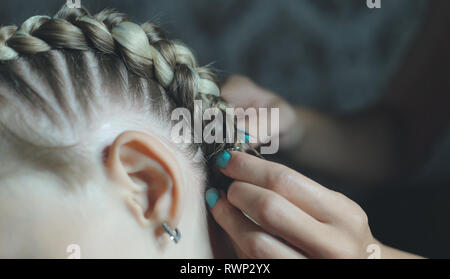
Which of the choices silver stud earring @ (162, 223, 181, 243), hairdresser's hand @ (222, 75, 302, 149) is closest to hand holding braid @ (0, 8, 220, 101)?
silver stud earring @ (162, 223, 181, 243)

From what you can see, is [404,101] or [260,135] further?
[404,101]

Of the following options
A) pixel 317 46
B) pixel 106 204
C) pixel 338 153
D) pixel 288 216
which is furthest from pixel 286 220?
pixel 317 46

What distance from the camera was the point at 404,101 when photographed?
3.85 feet

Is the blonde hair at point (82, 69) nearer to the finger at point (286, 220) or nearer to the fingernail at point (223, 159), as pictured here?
the fingernail at point (223, 159)

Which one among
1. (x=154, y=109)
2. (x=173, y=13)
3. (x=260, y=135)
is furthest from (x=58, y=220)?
(x=173, y=13)

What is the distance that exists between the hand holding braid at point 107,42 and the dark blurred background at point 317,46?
0.58 metres

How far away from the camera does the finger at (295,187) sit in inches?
22.7

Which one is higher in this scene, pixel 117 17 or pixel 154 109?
pixel 117 17

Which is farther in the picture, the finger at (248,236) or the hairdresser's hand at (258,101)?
the hairdresser's hand at (258,101)

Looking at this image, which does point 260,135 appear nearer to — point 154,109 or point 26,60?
point 154,109

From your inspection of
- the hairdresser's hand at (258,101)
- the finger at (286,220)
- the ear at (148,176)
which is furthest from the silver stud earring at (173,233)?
the hairdresser's hand at (258,101)

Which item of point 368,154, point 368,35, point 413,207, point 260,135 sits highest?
point 368,35

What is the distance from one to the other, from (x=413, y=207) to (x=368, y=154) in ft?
0.66
